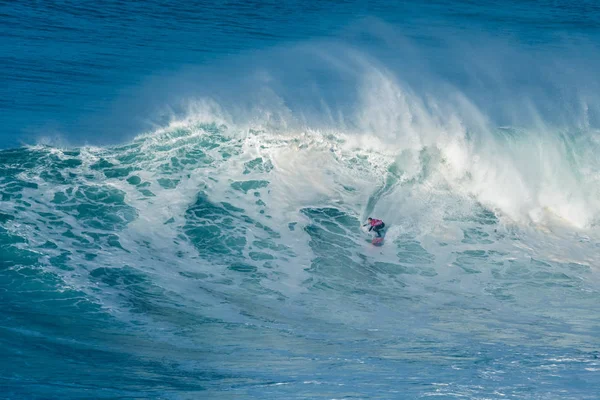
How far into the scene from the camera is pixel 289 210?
49.2ft

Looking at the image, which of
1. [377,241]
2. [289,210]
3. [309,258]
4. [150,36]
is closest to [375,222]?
[377,241]

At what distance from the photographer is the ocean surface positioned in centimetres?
890

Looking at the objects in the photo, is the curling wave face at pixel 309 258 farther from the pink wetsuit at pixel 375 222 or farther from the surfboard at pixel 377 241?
the pink wetsuit at pixel 375 222

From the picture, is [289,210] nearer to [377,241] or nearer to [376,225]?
[376,225]

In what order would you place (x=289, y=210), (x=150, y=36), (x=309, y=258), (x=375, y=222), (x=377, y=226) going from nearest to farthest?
(x=309, y=258) → (x=377, y=226) → (x=375, y=222) → (x=289, y=210) → (x=150, y=36)

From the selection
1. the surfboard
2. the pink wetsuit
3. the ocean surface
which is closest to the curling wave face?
the ocean surface

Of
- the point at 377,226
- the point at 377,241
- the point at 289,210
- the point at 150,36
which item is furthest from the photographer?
the point at 150,36

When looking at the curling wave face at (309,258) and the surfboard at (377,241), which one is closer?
the curling wave face at (309,258)

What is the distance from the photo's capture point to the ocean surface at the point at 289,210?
8.90m

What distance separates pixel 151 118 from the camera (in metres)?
19.6

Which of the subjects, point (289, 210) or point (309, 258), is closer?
point (309, 258)

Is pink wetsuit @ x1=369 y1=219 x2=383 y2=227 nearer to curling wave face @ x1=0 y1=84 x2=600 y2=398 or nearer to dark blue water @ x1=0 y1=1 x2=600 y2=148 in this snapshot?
curling wave face @ x1=0 y1=84 x2=600 y2=398

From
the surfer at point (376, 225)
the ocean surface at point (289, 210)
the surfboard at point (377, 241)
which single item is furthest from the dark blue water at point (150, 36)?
the surfboard at point (377, 241)

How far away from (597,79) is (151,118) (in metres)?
14.1
